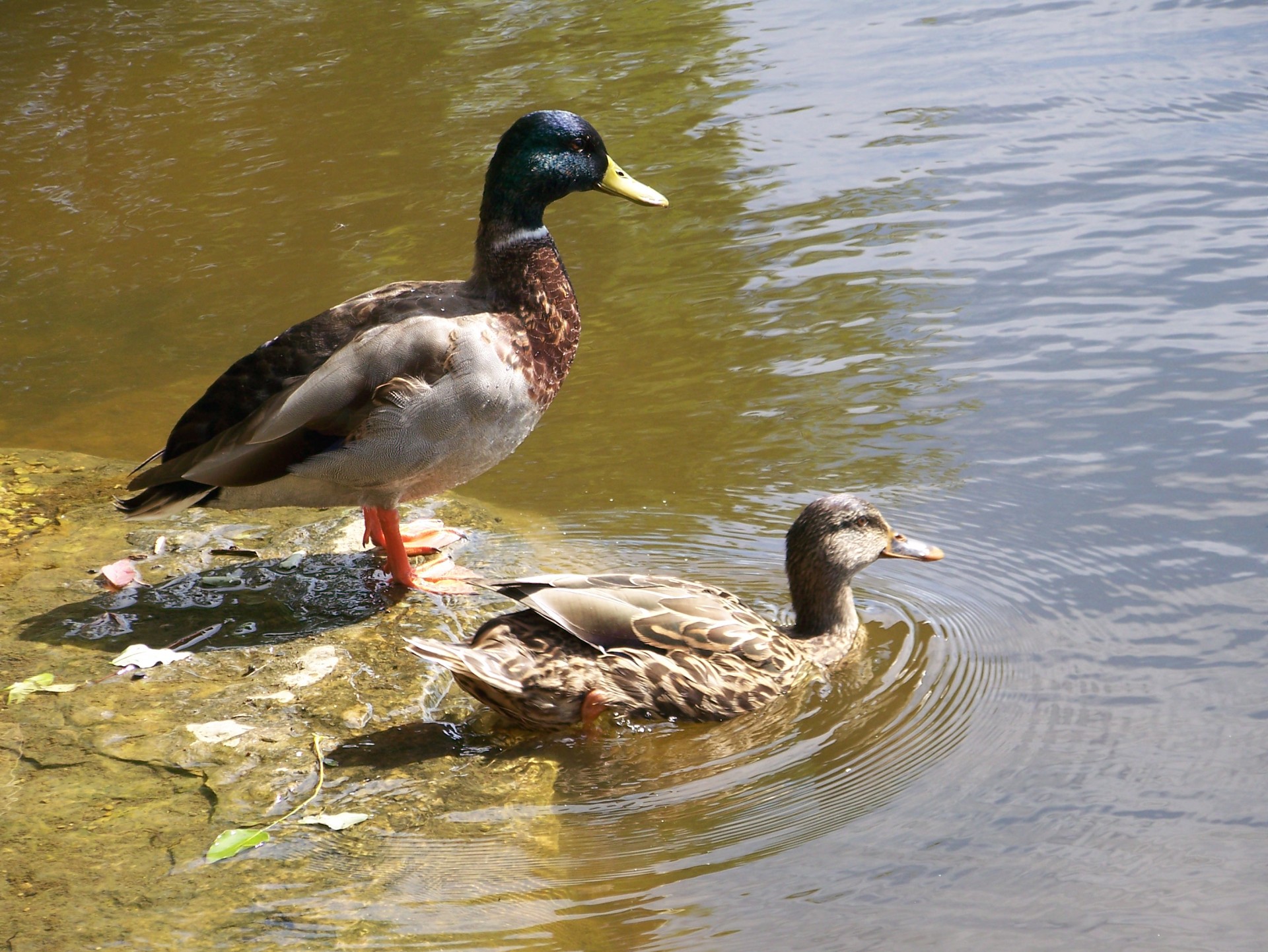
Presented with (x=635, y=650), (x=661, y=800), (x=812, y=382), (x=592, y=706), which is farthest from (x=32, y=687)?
(x=812, y=382)

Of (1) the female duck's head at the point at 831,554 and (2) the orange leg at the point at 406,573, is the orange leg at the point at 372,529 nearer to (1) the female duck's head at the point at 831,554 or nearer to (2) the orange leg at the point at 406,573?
(2) the orange leg at the point at 406,573

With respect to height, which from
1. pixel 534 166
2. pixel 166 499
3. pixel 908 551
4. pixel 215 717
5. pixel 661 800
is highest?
pixel 534 166

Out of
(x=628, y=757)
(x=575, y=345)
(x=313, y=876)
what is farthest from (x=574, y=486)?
(x=313, y=876)

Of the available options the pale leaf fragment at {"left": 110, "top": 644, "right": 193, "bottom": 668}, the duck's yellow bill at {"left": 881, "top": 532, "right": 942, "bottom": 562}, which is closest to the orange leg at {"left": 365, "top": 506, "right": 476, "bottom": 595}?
the pale leaf fragment at {"left": 110, "top": 644, "right": 193, "bottom": 668}

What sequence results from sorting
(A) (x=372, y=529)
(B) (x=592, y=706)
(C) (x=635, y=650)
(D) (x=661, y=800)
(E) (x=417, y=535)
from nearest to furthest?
1. (D) (x=661, y=800)
2. (B) (x=592, y=706)
3. (C) (x=635, y=650)
4. (A) (x=372, y=529)
5. (E) (x=417, y=535)

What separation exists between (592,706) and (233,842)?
4.18ft

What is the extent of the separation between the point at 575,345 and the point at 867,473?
5.12ft

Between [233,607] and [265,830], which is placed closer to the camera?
[265,830]

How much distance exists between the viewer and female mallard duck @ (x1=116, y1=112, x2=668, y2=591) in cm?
523

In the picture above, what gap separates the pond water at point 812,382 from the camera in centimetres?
376

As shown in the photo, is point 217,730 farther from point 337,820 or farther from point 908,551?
point 908,551

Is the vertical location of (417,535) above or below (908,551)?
above

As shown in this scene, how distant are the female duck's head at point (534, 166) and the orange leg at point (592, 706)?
2.16m

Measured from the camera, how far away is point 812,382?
7242 millimetres
